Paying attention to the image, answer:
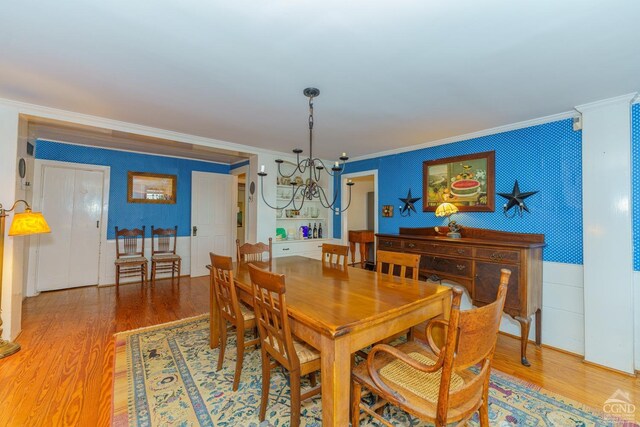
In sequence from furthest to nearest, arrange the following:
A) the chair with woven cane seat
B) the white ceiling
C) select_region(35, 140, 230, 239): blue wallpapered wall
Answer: select_region(35, 140, 230, 239): blue wallpapered wall < the white ceiling < the chair with woven cane seat

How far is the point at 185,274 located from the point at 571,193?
19.5 ft

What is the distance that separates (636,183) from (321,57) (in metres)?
2.89

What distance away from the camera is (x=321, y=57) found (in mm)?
1856

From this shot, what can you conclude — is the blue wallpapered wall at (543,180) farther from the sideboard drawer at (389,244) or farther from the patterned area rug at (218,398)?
the patterned area rug at (218,398)

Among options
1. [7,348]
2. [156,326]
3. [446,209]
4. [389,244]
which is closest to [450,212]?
[446,209]

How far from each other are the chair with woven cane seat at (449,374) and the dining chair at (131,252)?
14.6ft

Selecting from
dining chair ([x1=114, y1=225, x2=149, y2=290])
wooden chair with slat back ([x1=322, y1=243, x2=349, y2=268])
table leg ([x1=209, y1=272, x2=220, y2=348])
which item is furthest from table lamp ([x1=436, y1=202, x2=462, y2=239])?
dining chair ([x1=114, y1=225, x2=149, y2=290])

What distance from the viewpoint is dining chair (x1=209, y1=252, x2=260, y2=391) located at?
204 centimetres

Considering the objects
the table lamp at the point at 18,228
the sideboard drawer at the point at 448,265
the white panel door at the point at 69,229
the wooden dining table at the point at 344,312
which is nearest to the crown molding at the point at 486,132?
the sideboard drawer at the point at 448,265

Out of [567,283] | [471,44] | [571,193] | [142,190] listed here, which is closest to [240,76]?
[471,44]

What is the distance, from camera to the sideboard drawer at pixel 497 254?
2.59m

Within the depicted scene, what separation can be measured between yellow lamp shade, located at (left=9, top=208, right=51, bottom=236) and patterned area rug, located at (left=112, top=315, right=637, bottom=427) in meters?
1.31

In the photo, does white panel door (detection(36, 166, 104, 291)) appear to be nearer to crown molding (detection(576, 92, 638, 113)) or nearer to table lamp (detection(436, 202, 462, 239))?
table lamp (detection(436, 202, 462, 239))

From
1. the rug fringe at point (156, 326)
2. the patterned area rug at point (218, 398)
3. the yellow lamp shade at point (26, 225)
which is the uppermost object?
the yellow lamp shade at point (26, 225)
